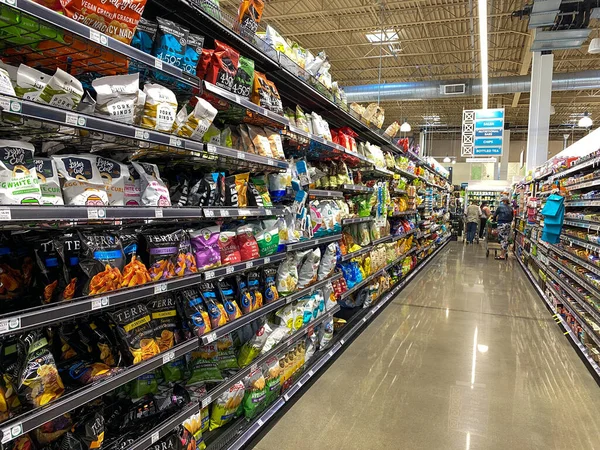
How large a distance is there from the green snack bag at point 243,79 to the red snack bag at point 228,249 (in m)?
0.80

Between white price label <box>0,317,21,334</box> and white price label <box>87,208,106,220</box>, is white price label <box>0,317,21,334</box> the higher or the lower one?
the lower one

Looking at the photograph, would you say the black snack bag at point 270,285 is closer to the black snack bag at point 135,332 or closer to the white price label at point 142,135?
the black snack bag at point 135,332

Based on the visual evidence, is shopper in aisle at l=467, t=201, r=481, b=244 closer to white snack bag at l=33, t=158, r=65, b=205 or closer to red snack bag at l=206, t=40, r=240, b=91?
red snack bag at l=206, t=40, r=240, b=91

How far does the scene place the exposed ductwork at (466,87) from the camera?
1252 cm

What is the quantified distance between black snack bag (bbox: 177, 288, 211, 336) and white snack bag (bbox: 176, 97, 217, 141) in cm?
80

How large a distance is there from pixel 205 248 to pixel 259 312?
2.02 feet

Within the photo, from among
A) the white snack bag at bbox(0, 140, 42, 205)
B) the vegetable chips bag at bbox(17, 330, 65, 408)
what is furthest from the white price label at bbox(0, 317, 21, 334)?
the white snack bag at bbox(0, 140, 42, 205)

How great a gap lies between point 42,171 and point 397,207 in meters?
6.02

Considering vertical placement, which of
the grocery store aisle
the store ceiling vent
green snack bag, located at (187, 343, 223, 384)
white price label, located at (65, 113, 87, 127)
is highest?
the store ceiling vent

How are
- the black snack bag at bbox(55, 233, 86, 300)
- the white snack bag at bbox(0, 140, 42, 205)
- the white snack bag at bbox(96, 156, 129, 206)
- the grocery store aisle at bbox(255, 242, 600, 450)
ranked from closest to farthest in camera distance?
the white snack bag at bbox(0, 140, 42, 205)
the black snack bag at bbox(55, 233, 86, 300)
the white snack bag at bbox(96, 156, 129, 206)
the grocery store aisle at bbox(255, 242, 600, 450)

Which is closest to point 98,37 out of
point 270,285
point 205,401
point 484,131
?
point 205,401

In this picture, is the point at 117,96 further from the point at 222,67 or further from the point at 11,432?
the point at 11,432

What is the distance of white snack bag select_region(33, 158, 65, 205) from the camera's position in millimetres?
1428

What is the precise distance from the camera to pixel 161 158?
2.24 m
